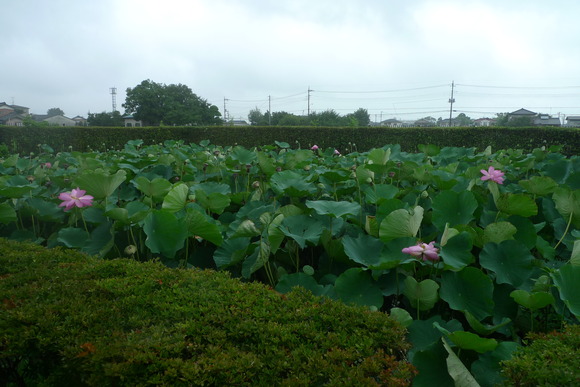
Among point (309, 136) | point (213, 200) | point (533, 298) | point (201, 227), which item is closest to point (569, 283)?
point (533, 298)

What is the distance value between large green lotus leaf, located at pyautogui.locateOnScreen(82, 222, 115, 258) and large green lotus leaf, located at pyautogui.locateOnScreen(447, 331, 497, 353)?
1.47 meters

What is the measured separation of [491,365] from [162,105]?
54821mm

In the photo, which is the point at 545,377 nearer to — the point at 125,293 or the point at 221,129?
the point at 125,293

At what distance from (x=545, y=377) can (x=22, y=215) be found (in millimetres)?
2523

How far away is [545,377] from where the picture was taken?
0.92m

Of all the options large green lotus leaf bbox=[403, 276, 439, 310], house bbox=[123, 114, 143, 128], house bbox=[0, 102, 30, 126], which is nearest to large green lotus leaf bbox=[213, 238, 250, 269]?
large green lotus leaf bbox=[403, 276, 439, 310]

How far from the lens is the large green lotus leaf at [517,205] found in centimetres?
181

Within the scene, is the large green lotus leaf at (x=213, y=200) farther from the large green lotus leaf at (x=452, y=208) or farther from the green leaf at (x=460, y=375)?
the green leaf at (x=460, y=375)

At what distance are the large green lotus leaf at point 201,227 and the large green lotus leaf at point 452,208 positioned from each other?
2.86 feet

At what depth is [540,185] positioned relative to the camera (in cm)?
215

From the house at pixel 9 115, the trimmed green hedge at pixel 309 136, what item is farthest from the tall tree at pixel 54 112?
the trimmed green hedge at pixel 309 136

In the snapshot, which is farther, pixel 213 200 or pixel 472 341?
pixel 213 200

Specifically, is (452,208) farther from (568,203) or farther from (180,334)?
(180,334)

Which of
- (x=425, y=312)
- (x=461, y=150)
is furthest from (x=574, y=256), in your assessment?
(x=461, y=150)
